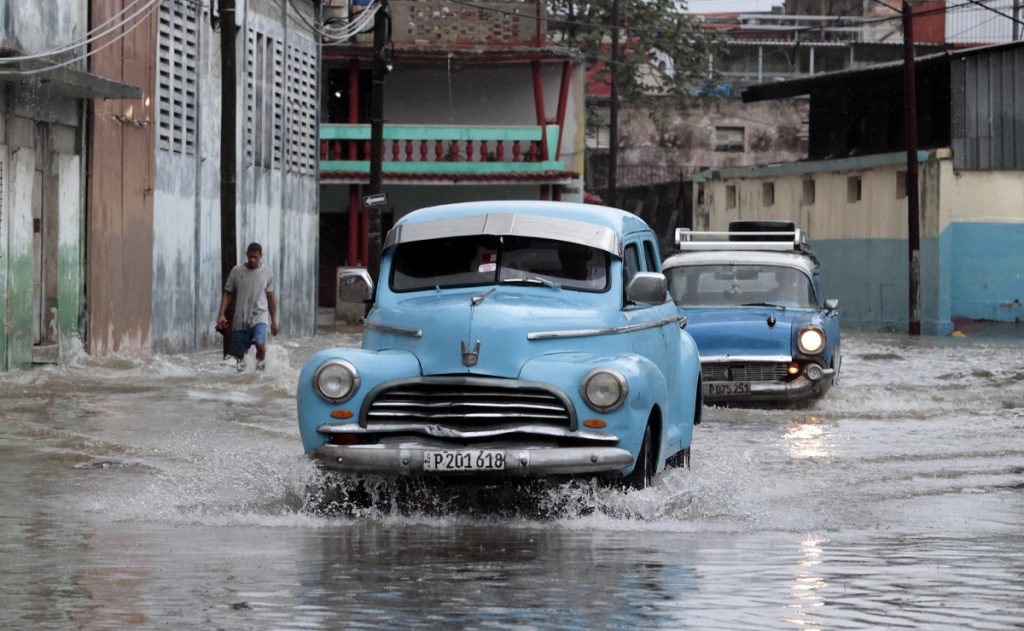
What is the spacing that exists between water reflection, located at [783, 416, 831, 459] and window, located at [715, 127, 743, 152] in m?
42.8

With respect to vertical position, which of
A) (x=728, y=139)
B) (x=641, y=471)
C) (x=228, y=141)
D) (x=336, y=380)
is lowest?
(x=641, y=471)

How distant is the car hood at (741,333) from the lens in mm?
18047

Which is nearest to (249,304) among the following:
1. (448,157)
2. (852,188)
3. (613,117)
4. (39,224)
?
(39,224)

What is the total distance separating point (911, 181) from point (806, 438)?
21.3 m

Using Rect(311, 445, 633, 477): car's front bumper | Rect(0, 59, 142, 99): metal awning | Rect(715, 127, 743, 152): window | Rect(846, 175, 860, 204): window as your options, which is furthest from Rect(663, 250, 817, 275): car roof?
Rect(715, 127, 743, 152): window

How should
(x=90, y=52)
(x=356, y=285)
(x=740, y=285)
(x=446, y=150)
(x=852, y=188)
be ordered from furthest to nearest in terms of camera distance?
(x=852, y=188)
(x=446, y=150)
(x=90, y=52)
(x=740, y=285)
(x=356, y=285)

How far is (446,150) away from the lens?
40156 mm

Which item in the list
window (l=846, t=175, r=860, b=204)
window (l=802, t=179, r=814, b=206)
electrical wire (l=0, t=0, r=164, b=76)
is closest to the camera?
electrical wire (l=0, t=0, r=164, b=76)

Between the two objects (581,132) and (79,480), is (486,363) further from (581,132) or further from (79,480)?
(581,132)

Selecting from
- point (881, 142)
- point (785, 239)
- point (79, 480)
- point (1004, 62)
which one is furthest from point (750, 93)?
point (79, 480)

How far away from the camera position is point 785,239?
23.6m

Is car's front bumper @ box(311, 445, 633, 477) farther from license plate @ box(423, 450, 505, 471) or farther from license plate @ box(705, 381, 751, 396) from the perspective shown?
license plate @ box(705, 381, 751, 396)

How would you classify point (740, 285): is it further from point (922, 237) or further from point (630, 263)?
point (922, 237)

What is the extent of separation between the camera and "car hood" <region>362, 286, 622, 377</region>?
32.5 ft
